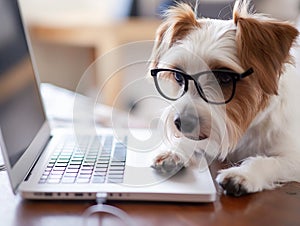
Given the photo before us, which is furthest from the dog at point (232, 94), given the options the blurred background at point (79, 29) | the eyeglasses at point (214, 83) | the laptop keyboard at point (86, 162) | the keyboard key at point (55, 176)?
the blurred background at point (79, 29)

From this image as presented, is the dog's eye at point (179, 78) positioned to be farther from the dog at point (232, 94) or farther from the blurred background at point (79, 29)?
the blurred background at point (79, 29)

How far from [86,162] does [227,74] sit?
384 mm

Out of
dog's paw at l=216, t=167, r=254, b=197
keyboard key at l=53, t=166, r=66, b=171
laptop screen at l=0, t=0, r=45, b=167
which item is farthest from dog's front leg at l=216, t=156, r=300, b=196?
laptop screen at l=0, t=0, r=45, b=167

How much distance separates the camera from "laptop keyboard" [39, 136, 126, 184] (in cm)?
87

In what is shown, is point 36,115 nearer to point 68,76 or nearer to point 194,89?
point 194,89

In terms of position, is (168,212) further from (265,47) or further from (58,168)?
(265,47)

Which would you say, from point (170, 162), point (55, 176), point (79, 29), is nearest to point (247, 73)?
point (170, 162)

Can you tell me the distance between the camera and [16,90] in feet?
3.18

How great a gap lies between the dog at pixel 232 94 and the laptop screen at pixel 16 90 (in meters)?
0.31

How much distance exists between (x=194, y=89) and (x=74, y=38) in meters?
2.45

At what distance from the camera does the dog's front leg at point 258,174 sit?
89 cm

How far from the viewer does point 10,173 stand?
81 cm

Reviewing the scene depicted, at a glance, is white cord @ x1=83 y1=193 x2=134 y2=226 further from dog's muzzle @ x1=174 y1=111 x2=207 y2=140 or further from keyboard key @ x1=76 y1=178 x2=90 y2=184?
dog's muzzle @ x1=174 y1=111 x2=207 y2=140

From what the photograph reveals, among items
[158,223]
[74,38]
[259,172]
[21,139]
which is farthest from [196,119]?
[74,38]
